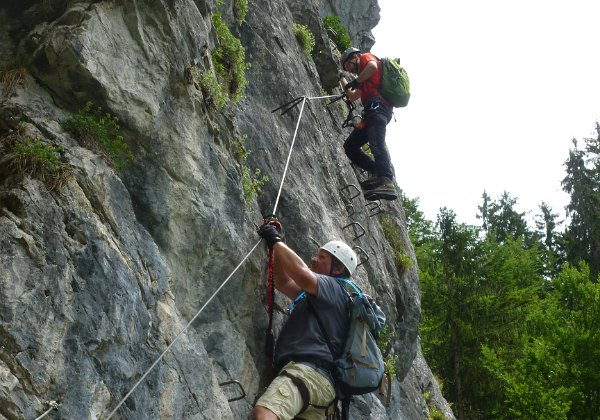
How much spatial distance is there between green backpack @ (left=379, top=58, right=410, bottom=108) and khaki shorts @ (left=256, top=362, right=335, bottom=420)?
5690mm

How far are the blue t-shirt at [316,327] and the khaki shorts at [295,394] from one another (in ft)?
0.45

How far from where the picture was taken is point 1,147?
4.86 m

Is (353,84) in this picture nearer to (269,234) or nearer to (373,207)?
(373,207)

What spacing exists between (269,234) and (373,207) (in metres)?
5.27

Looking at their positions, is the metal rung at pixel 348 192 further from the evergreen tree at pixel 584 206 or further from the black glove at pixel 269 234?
the evergreen tree at pixel 584 206

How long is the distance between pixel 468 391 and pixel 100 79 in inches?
762

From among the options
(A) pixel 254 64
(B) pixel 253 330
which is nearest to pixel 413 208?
(A) pixel 254 64

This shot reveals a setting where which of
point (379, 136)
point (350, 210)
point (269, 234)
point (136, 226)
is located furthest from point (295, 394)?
point (379, 136)

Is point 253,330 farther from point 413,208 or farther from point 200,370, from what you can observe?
point 413,208

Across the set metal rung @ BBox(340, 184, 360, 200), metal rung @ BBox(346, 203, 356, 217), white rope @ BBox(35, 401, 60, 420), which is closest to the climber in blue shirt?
white rope @ BBox(35, 401, 60, 420)

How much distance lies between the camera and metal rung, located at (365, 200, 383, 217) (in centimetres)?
1191

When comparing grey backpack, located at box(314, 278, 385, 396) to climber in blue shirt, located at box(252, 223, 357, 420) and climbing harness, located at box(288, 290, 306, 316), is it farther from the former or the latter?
climbing harness, located at box(288, 290, 306, 316)

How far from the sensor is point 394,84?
10.6 m

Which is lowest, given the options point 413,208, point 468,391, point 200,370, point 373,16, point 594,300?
point 200,370
